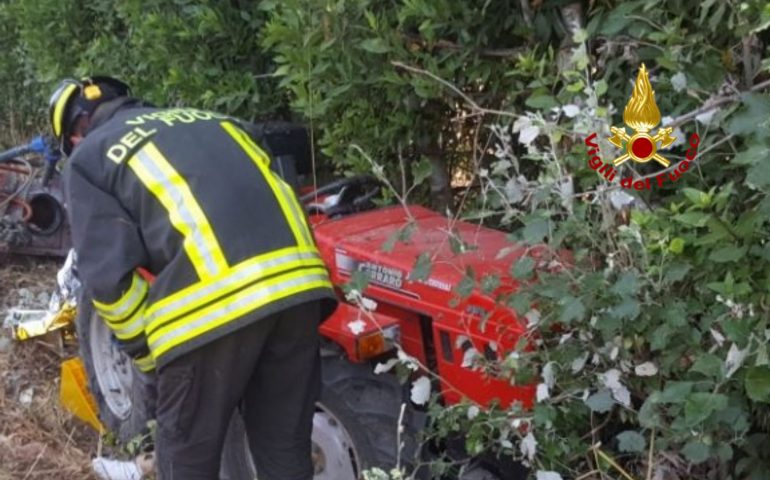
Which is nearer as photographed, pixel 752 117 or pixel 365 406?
pixel 752 117

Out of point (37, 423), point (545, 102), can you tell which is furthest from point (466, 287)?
point (37, 423)

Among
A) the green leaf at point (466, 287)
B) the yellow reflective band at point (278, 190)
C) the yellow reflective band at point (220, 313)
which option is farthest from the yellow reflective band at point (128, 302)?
the green leaf at point (466, 287)

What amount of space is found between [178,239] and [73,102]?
2.64 ft

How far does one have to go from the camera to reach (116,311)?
337 cm

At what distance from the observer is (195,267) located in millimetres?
3273

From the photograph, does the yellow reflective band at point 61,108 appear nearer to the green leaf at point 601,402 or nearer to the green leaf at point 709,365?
the green leaf at point 601,402

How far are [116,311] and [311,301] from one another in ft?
2.02

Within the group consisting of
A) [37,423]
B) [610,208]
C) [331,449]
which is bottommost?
[37,423]

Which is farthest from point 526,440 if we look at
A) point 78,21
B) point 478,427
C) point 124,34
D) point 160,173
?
point 78,21

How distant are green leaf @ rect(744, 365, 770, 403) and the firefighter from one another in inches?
52.7

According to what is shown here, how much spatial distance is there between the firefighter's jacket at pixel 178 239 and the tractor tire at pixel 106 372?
1429 mm

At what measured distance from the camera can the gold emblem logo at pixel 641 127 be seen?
127 inches

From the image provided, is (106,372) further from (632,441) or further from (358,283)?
(632,441)

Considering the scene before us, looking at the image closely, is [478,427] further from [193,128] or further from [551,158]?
[193,128]
